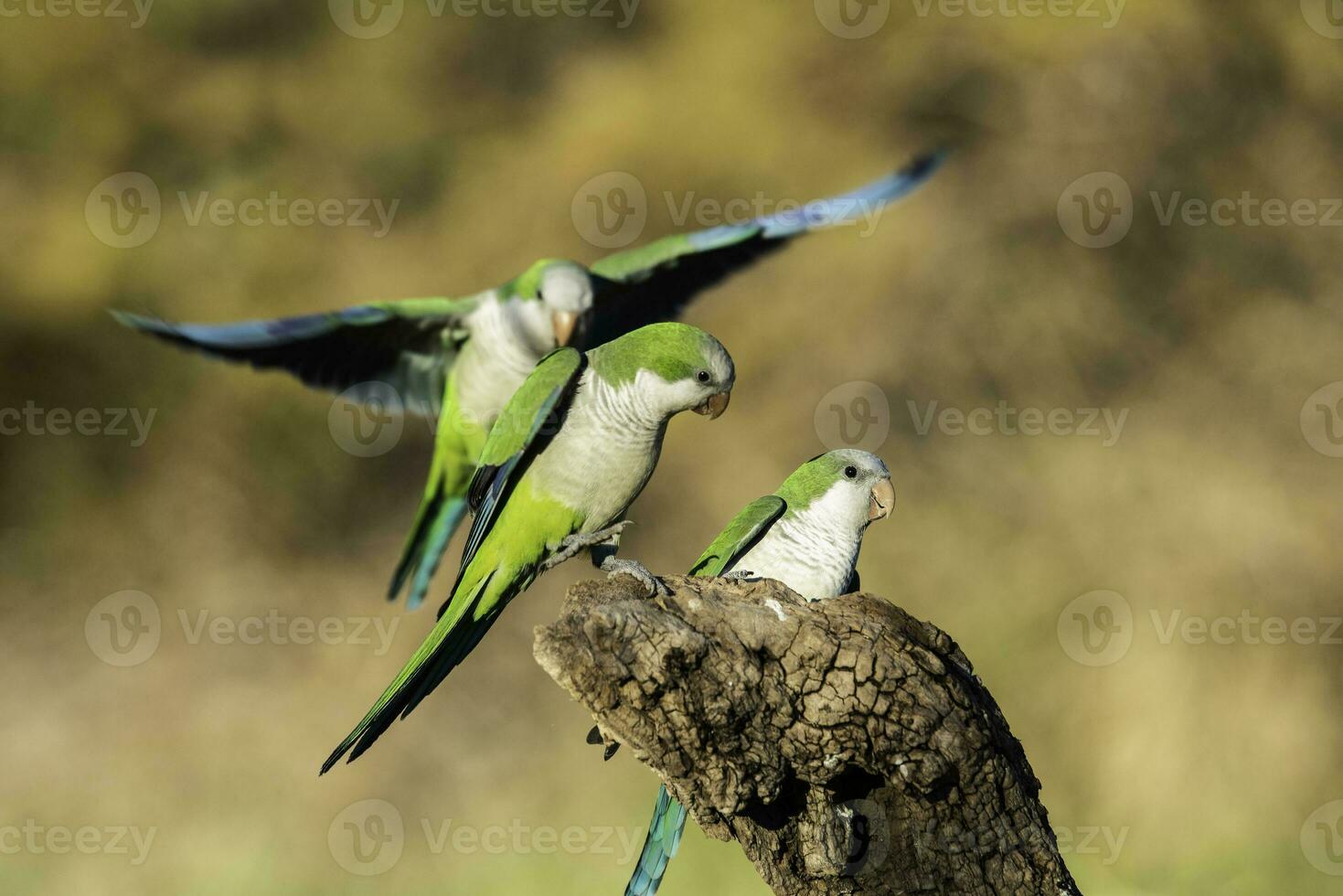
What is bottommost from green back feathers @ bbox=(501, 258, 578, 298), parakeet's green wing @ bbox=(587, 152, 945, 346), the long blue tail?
the long blue tail

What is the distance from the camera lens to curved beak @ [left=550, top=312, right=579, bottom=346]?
16.4 ft

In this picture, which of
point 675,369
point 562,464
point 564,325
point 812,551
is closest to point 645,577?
point 675,369

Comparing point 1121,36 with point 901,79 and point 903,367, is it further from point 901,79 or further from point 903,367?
point 903,367

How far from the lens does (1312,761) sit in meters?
8.16

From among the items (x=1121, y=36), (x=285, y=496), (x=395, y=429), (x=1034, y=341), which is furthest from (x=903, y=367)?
(x=285, y=496)

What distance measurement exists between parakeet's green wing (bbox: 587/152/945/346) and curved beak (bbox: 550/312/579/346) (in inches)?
10.8

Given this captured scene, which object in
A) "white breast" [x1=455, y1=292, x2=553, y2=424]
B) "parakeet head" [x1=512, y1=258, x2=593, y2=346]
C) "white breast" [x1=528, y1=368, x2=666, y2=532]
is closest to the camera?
"white breast" [x1=528, y1=368, x2=666, y2=532]

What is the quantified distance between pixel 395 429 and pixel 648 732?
262 inches

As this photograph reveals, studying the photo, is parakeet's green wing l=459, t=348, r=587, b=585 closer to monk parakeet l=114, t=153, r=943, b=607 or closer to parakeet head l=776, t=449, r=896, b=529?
parakeet head l=776, t=449, r=896, b=529

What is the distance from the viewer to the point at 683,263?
5.47 m

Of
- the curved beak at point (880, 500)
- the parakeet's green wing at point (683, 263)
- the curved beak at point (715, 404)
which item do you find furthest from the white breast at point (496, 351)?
the curved beak at point (880, 500)

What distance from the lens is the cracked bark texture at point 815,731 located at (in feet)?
8.92

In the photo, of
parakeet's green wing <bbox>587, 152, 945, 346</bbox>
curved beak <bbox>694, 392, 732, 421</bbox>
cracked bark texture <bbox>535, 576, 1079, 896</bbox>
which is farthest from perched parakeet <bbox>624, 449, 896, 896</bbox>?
parakeet's green wing <bbox>587, 152, 945, 346</bbox>

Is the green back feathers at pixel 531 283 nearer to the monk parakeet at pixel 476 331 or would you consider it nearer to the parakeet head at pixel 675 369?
the monk parakeet at pixel 476 331
